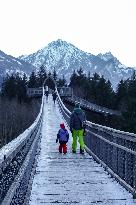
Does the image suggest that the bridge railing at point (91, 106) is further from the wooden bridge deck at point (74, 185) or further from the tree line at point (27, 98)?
the wooden bridge deck at point (74, 185)

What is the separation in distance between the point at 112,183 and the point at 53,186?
1346mm

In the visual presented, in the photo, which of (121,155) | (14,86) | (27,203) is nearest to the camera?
(27,203)

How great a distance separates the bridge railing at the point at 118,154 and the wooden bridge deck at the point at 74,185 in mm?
177

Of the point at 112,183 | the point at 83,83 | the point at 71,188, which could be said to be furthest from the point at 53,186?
the point at 83,83

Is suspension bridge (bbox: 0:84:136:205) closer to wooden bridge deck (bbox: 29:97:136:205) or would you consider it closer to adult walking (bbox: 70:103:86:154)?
wooden bridge deck (bbox: 29:97:136:205)

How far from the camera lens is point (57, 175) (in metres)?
11.4

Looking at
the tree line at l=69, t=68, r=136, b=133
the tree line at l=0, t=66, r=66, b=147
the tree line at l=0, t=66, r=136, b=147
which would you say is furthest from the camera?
the tree line at l=0, t=66, r=66, b=147

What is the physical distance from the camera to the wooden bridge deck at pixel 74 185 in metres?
8.51

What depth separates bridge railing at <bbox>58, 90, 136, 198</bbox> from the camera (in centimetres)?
929

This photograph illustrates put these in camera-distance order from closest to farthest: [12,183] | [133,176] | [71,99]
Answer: [12,183], [133,176], [71,99]

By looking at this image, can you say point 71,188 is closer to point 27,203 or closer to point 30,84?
point 27,203

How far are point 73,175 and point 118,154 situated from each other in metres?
1.29

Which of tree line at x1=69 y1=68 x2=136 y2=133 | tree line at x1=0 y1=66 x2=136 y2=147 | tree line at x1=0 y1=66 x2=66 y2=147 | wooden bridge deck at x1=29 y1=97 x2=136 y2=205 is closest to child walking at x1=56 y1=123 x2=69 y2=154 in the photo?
wooden bridge deck at x1=29 y1=97 x2=136 y2=205

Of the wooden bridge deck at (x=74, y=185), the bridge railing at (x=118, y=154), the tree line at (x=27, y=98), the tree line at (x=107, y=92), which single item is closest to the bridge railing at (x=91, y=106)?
the tree line at (x=107, y=92)
